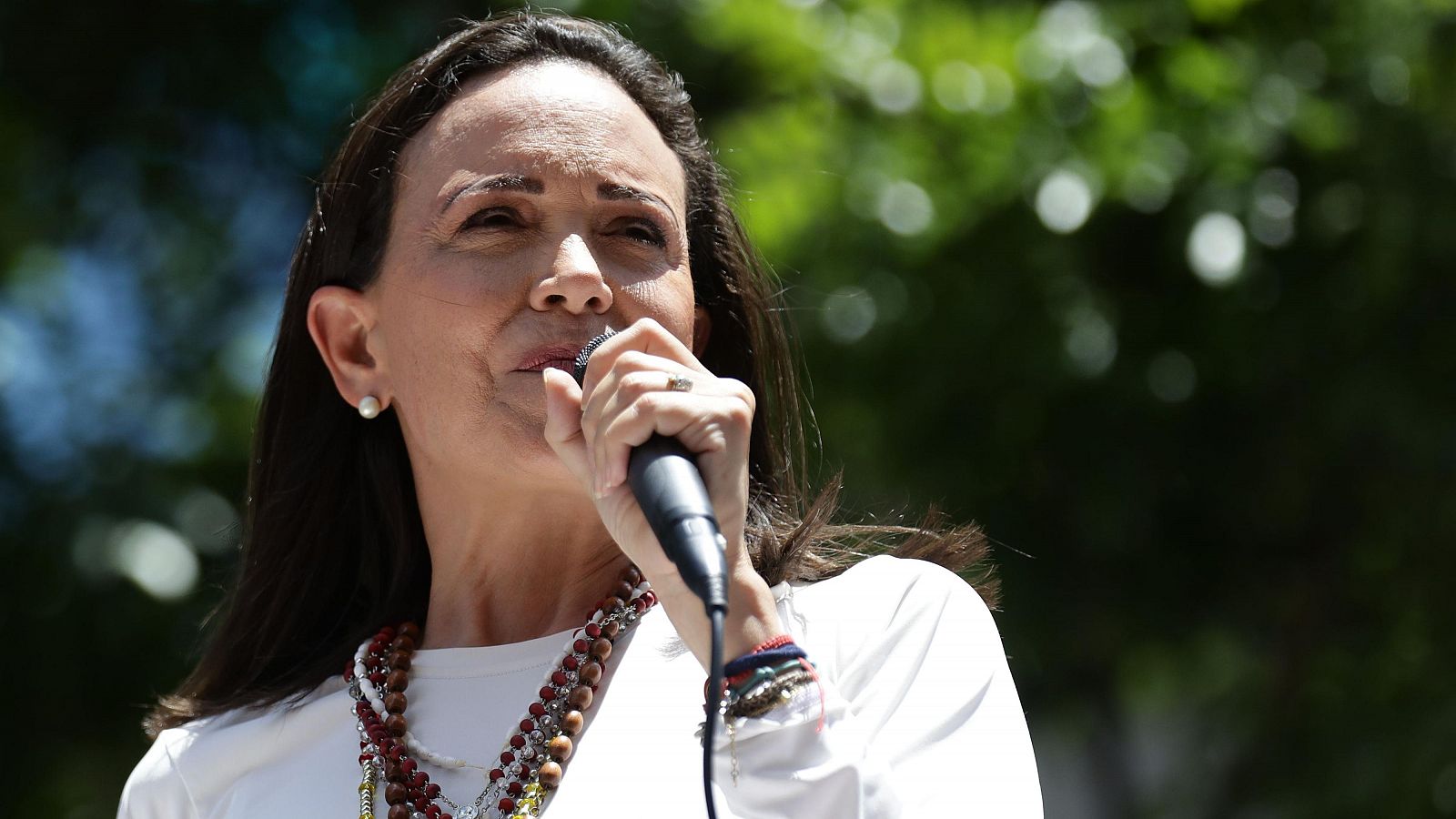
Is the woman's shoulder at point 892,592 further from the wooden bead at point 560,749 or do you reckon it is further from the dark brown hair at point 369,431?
the wooden bead at point 560,749

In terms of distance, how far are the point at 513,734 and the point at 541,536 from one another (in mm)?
370

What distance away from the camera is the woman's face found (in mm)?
2557

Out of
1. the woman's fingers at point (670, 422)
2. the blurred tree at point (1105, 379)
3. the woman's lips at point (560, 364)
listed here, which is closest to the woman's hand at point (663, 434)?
the woman's fingers at point (670, 422)

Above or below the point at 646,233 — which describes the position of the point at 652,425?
below

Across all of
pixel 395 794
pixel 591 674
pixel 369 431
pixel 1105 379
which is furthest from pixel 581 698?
pixel 1105 379

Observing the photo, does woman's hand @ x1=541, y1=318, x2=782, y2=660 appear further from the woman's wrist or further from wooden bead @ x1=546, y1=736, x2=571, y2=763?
wooden bead @ x1=546, y1=736, x2=571, y2=763

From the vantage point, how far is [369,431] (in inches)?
124

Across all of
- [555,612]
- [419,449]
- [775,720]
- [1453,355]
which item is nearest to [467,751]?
[555,612]

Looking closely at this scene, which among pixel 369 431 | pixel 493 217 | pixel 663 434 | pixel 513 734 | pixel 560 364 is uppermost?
pixel 493 217

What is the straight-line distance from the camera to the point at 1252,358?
4875mm

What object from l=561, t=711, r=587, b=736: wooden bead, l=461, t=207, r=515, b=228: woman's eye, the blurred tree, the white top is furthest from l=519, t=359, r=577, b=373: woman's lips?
the blurred tree

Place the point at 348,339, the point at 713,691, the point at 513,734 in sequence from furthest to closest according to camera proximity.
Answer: the point at 348,339, the point at 513,734, the point at 713,691

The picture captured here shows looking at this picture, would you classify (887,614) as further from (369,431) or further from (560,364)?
(369,431)

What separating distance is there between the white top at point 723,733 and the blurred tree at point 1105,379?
170 cm
